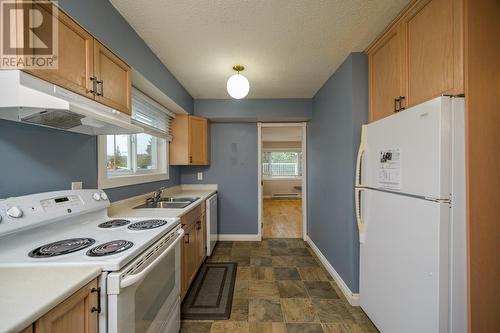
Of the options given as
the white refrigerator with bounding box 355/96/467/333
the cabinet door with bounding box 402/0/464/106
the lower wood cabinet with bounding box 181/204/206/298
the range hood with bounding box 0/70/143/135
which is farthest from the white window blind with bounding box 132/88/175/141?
the cabinet door with bounding box 402/0/464/106

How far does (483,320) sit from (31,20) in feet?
8.76

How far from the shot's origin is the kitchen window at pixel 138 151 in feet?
6.16

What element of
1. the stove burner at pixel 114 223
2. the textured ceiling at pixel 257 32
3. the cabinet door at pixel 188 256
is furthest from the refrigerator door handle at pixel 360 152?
the stove burner at pixel 114 223

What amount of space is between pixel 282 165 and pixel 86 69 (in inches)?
313

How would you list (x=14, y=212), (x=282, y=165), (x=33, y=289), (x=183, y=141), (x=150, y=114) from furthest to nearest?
(x=282, y=165)
(x=183, y=141)
(x=150, y=114)
(x=14, y=212)
(x=33, y=289)

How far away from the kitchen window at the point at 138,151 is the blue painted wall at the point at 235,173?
3.09ft

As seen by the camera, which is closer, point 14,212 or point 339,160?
point 14,212

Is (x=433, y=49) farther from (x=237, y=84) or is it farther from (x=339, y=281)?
(x=339, y=281)

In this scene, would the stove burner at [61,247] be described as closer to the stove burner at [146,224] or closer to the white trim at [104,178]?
the stove burner at [146,224]

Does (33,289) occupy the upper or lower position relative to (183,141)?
lower

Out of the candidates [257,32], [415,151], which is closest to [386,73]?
[415,151]

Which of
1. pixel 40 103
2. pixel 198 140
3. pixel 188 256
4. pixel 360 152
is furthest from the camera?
pixel 198 140

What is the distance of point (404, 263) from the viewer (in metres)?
1.42

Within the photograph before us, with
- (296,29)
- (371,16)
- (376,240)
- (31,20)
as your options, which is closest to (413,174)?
(376,240)
